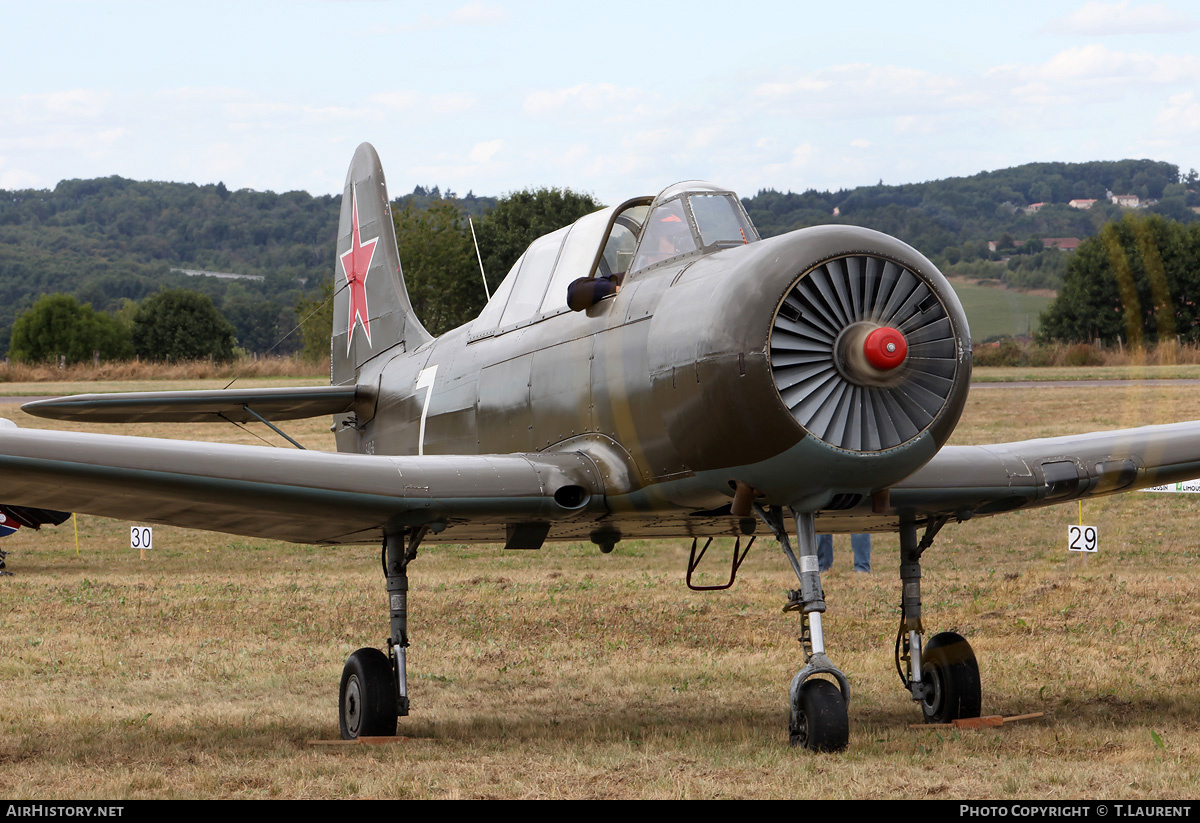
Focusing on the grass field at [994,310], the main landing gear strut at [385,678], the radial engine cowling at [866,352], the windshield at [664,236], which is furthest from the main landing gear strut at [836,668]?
the main landing gear strut at [385,678]

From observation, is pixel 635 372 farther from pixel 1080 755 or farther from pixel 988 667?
pixel 988 667

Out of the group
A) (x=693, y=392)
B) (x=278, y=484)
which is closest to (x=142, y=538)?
(x=278, y=484)

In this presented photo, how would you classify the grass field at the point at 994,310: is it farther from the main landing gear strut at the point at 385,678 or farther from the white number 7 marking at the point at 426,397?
the white number 7 marking at the point at 426,397

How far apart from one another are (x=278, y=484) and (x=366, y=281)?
20.5 feet

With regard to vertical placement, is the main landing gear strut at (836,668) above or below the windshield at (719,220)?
below

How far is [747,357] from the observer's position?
18.9 feet

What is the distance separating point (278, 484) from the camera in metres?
6.41

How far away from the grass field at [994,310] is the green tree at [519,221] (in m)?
47.0

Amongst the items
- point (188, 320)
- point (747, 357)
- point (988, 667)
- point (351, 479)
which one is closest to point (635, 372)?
point (747, 357)

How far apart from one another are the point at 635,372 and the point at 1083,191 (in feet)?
17.0

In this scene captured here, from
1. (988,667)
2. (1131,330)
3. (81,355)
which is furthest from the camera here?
(81,355)

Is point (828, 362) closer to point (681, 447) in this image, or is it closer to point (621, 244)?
point (681, 447)

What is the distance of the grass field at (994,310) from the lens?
21.8 feet

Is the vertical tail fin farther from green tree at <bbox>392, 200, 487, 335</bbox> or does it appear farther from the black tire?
green tree at <bbox>392, 200, 487, 335</bbox>
